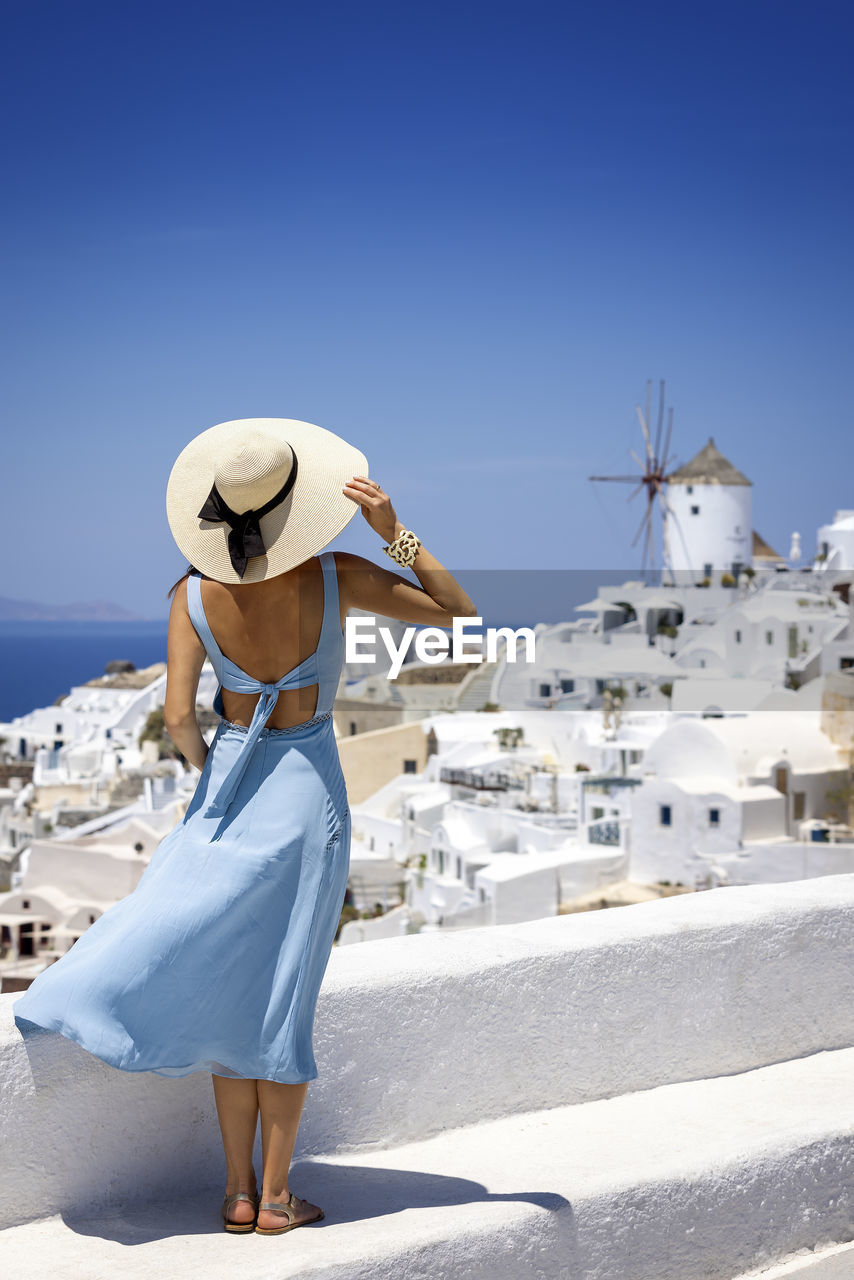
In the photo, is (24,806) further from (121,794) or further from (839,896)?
(839,896)

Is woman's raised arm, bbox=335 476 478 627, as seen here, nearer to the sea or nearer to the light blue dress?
the light blue dress

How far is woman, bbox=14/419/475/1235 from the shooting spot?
179 cm

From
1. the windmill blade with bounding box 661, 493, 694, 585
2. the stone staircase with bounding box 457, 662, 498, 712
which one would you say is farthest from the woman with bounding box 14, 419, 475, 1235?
the windmill blade with bounding box 661, 493, 694, 585

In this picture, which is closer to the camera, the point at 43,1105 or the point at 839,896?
the point at 43,1105

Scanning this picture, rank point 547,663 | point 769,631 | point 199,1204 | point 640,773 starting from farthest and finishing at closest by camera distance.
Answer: point 547,663, point 769,631, point 640,773, point 199,1204

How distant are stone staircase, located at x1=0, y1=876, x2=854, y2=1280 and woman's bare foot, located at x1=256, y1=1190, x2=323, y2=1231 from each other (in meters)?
0.03

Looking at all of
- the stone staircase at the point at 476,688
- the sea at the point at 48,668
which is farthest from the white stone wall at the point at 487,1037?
the sea at the point at 48,668

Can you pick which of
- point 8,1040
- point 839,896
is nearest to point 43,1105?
point 8,1040

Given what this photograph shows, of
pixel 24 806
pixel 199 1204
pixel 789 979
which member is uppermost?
pixel 789 979

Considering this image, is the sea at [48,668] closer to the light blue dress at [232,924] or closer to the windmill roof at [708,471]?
the windmill roof at [708,471]

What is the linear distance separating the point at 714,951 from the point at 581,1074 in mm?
356

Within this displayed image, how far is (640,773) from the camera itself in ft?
81.3

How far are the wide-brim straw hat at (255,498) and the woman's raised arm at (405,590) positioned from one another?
0.30 feet

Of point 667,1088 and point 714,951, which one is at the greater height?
point 714,951
